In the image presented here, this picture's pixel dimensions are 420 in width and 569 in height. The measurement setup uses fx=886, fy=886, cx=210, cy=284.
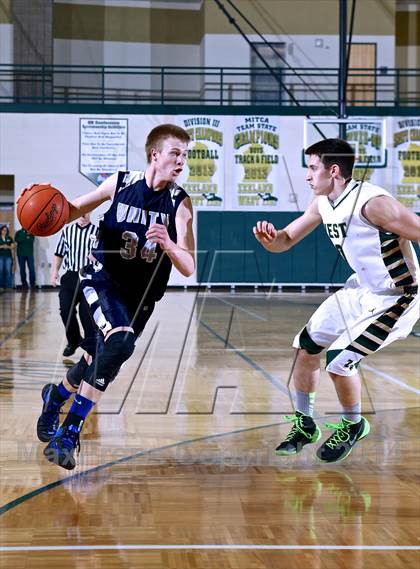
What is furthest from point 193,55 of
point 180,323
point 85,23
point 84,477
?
point 84,477

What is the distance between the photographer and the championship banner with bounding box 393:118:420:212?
900 inches

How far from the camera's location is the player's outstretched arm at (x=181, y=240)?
3.52 m

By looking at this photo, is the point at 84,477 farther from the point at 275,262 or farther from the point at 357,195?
the point at 275,262

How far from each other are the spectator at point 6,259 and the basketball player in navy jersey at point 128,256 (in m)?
15.1

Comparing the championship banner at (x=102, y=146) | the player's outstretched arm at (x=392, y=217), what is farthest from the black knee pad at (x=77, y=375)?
the championship banner at (x=102, y=146)

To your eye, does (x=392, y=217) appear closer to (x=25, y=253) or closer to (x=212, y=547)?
(x=212, y=547)

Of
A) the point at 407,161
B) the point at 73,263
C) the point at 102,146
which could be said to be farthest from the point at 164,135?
the point at 407,161

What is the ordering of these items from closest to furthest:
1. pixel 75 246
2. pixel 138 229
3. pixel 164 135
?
pixel 164 135 < pixel 138 229 < pixel 75 246

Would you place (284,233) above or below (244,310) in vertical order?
above

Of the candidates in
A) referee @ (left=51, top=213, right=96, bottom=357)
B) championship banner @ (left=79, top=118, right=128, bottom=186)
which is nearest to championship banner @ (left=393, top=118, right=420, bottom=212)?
championship banner @ (left=79, top=118, right=128, bottom=186)

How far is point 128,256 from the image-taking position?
14.3ft

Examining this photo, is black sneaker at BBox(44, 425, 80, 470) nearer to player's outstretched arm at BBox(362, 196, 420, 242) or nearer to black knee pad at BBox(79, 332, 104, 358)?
black knee pad at BBox(79, 332, 104, 358)

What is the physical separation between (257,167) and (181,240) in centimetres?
1912

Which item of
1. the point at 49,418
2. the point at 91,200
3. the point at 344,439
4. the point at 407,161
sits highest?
the point at 407,161
